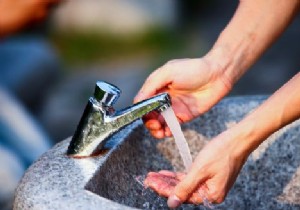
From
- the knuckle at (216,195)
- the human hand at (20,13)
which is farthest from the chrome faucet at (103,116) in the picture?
the human hand at (20,13)

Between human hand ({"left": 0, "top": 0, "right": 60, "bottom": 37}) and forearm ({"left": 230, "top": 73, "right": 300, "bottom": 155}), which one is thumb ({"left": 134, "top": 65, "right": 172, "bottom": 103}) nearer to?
forearm ({"left": 230, "top": 73, "right": 300, "bottom": 155})

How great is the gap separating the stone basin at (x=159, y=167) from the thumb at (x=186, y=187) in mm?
130

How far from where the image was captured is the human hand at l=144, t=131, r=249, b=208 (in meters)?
1.94

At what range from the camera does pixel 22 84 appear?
4.21 m

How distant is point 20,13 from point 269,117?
114cm

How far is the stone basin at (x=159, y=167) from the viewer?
198cm

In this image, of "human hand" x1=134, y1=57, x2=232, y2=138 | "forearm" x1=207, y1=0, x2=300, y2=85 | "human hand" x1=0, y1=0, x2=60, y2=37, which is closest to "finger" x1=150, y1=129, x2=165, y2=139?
"human hand" x1=134, y1=57, x2=232, y2=138

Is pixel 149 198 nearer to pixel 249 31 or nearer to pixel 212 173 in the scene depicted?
pixel 212 173

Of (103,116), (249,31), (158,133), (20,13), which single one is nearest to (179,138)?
(158,133)

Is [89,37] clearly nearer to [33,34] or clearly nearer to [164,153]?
[33,34]

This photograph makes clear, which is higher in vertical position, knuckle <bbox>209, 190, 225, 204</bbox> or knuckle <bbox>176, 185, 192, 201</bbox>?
knuckle <bbox>176, 185, 192, 201</bbox>

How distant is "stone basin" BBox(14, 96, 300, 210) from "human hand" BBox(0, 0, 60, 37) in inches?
25.6

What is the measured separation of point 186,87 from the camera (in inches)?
88.6

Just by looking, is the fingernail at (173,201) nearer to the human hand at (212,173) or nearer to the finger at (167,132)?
the human hand at (212,173)
